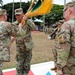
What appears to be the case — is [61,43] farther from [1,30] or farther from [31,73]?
[31,73]

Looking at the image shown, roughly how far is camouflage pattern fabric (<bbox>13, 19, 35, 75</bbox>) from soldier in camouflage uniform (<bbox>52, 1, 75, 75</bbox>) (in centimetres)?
281

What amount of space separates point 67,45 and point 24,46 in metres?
3.12

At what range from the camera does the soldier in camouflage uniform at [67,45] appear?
4332 millimetres

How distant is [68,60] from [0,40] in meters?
2.11

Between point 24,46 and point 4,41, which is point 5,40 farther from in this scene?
point 24,46

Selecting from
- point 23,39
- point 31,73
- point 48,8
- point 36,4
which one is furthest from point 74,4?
point 31,73

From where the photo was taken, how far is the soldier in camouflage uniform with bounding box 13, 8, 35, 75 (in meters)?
7.25

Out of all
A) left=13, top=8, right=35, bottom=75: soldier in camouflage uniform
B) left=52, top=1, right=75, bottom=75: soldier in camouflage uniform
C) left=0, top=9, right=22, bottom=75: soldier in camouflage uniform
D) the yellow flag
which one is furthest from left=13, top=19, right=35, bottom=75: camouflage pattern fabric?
left=52, top=1, right=75, bottom=75: soldier in camouflage uniform

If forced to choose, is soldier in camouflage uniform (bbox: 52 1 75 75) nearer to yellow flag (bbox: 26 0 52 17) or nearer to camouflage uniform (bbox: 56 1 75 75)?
camouflage uniform (bbox: 56 1 75 75)

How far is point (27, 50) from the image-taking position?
7344 mm

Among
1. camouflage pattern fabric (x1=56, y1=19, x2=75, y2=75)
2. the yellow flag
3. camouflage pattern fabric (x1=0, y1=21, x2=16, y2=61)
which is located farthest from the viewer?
the yellow flag

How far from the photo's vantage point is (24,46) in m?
7.37

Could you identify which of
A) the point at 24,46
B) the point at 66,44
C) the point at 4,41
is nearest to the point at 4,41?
the point at 4,41

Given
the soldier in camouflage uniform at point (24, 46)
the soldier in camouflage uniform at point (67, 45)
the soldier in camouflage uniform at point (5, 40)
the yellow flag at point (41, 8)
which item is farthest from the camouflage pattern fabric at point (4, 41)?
the soldier in camouflage uniform at point (67, 45)
